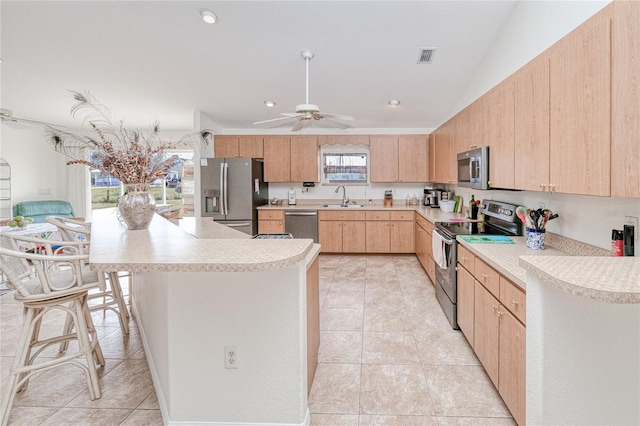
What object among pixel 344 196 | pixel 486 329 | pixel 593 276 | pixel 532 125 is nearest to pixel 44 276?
pixel 593 276

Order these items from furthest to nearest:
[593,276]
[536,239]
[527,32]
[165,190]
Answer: [165,190] < [527,32] < [536,239] < [593,276]

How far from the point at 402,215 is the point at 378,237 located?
0.56 m

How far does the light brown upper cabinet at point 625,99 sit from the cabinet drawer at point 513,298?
2.08 ft

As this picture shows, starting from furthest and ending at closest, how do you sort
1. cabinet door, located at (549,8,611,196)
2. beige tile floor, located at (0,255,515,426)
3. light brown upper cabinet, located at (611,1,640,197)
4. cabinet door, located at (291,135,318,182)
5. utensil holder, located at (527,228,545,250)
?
1. cabinet door, located at (291,135,318,182)
2. utensil holder, located at (527,228,545,250)
3. beige tile floor, located at (0,255,515,426)
4. cabinet door, located at (549,8,611,196)
5. light brown upper cabinet, located at (611,1,640,197)

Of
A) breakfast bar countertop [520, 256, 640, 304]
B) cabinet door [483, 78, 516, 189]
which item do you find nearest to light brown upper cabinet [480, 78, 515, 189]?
cabinet door [483, 78, 516, 189]

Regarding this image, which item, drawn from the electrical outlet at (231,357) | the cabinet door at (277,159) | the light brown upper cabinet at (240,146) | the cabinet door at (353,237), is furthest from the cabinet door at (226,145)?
the electrical outlet at (231,357)

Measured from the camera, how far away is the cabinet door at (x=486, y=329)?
79.8 inches

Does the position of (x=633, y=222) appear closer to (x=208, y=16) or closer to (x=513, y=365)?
(x=513, y=365)

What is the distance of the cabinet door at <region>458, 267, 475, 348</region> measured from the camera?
8.25 feet

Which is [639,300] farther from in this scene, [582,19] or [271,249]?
[582,19]

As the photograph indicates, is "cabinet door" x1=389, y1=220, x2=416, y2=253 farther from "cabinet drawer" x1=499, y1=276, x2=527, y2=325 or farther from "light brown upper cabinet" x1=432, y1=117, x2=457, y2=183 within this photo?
"cabinet drawer" x1=499, y1=276, x2=527, y2=325

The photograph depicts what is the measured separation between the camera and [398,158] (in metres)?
5.98

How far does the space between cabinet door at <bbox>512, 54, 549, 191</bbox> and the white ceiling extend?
133 cm

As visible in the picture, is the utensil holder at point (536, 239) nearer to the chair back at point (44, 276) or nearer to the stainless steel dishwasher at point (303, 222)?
the chair back at point (44, 276)
